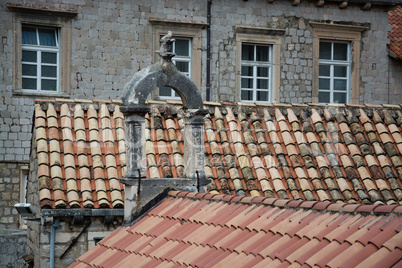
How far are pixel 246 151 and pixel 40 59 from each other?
805cm

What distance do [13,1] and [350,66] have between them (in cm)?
940

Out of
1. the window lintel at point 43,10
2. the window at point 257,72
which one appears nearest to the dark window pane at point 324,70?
the window at point 257,72

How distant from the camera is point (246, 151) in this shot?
36.9 feet

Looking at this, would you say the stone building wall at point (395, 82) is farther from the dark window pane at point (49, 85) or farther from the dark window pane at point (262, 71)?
the dark window pane at point (49, 85)

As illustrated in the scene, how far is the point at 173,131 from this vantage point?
11.2 metres

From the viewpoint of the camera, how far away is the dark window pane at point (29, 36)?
17.3 metres

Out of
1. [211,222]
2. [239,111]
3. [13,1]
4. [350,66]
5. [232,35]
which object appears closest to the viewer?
[211,222]

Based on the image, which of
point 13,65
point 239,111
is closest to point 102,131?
point 239,111

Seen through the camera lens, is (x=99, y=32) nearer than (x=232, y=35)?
Yes

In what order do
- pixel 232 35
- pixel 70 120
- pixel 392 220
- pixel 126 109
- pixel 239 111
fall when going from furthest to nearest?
pixel 232 35, pixel 239 111, pixel 70 120, pixel 126 109, pixel 392 220

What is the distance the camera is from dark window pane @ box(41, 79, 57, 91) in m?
17.5

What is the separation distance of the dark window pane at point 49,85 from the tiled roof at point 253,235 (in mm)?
10147

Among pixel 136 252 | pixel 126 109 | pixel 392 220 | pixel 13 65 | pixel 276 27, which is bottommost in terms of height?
pixel 136 252

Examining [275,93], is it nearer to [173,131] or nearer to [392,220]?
[173,131]
